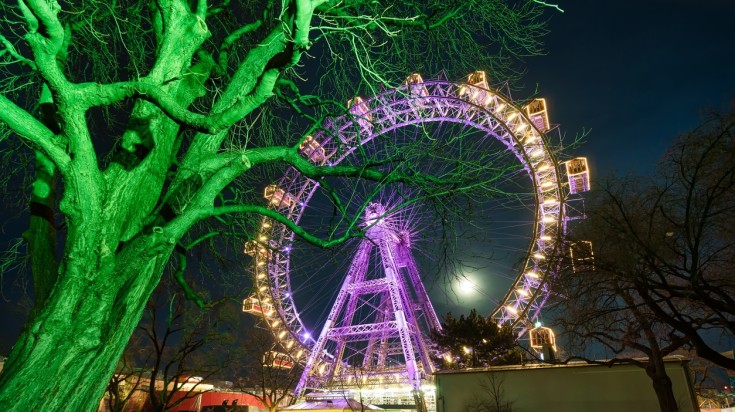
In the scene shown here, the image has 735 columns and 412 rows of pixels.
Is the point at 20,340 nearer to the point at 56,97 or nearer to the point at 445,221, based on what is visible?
the point at 56,97

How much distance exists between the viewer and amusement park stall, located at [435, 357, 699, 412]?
10.7 m

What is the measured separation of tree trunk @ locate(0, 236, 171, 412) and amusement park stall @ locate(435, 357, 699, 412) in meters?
11.5

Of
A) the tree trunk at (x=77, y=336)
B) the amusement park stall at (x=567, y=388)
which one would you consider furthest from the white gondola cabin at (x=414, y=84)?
the amusement park stall at (x=567, y=388)

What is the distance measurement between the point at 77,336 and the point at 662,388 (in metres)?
11.0

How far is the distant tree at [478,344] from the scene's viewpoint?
20953mm

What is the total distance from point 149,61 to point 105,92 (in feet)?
8.21

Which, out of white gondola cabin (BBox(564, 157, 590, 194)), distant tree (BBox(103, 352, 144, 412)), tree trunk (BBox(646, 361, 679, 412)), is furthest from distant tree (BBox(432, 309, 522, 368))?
distant tree (BBox(103, 352, 144, 412))

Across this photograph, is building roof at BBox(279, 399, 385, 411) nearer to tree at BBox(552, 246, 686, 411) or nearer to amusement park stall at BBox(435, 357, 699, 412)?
amusement park stall at BBox(435, 357, 699, 412)

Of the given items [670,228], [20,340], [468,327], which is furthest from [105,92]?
[468,327]

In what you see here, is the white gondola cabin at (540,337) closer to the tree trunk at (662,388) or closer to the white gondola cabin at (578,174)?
the white gondola cabin at (578,174)

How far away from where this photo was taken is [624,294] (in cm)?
778

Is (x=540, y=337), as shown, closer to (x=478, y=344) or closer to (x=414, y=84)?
(x=478, y=344)

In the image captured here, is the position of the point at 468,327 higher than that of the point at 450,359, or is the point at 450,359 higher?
the point at 468,327

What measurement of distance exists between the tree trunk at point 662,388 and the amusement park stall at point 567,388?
1.82 meters
